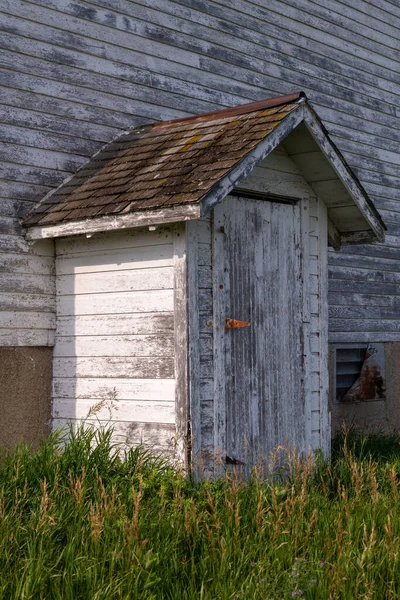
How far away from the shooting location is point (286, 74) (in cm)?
981

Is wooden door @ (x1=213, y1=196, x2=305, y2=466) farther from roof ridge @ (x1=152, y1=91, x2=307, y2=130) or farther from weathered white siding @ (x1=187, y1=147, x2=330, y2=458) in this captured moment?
roof ridge @ (x1=152, y1=91, x2=307, y2=130)

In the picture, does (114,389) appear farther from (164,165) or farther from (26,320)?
(164,165)

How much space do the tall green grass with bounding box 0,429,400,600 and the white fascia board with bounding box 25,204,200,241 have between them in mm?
1679

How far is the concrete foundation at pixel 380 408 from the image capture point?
10.1 metres

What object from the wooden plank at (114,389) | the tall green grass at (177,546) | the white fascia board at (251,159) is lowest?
the tall green grass at (177,546)

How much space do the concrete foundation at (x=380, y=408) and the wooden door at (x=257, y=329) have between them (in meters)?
2.63

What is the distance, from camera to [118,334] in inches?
269

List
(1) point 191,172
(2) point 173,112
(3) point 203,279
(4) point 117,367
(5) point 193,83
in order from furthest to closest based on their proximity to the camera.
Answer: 1. (5) point 193,83
2. (2) point 173,112
3. (4) point 117,367
4. (3) point 203,279
5. (1) point 191,172

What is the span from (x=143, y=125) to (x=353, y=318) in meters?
3.82

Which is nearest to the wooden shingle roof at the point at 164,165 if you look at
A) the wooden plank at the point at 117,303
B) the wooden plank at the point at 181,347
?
the wooden plank at the point at 181,347

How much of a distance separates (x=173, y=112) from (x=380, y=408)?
4518 mm

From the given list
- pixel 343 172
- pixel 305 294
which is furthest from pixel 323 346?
pixel 343 172

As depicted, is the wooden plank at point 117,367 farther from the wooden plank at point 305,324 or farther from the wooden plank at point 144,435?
the wooden plank at point 305,324

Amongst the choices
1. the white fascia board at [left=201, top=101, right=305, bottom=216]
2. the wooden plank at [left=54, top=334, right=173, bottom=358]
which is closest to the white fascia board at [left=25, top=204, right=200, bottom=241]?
the white fascia board at [left=201, top=101, right=305, bottom=216]
